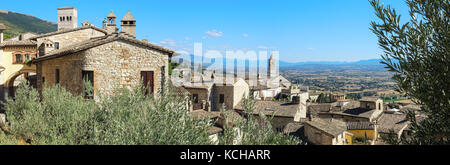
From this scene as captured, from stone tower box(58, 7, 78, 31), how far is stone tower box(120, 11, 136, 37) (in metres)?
45.4

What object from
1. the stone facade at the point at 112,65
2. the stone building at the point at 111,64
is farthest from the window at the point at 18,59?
the stone facade at the point at 112,65

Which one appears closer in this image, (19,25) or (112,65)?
(112,65)

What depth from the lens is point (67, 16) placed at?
55375 millimetres

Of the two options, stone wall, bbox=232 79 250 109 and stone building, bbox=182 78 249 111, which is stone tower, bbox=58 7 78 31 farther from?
stone wall, bbox=232 79 250 109

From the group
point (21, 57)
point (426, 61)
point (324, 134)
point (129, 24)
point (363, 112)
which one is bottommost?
point (363, 112)

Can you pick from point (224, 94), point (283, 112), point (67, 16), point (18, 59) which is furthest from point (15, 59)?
point (67, 16)

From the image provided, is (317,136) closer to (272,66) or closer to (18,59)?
(18,59)

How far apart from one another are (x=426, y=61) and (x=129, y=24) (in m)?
15.3

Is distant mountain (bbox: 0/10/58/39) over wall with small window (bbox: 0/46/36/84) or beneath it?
over

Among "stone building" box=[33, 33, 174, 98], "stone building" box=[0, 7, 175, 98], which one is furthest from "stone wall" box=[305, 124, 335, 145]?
"stone building" box=[33, 33, 174, 98]

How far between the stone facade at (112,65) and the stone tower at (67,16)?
47.2 metres

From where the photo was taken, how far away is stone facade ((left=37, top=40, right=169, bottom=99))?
42.3 feet

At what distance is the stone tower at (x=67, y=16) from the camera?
5478cm

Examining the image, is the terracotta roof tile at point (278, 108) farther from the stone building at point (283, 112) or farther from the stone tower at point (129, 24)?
the stone tower at point (129, 24)
